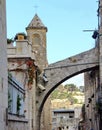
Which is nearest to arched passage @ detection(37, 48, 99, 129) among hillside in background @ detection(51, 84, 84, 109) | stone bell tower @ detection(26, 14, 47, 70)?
stone bell tower @ detection(26, 14, 47, 70)

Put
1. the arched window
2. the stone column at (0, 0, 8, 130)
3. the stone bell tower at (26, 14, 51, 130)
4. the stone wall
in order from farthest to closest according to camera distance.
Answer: the arched window < the stone bell tower at (26, 14, 51, 130) < the stone wall < the stone column at (0, 0, 8, 130)

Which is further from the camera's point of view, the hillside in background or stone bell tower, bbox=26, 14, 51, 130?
the hillside in background

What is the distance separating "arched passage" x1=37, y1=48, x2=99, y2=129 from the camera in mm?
38625

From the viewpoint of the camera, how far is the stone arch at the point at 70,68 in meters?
38.6

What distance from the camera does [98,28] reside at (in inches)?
1580

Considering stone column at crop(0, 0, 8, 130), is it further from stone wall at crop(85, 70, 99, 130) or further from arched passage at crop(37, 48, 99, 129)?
stone wall at crop(85, 70, 99, 130)

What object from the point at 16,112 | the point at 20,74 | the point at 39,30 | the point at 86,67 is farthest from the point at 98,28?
the point at 16,112

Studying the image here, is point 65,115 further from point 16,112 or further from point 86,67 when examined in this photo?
point 16,112

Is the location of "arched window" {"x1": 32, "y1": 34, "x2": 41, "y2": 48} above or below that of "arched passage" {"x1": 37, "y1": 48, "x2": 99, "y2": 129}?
above

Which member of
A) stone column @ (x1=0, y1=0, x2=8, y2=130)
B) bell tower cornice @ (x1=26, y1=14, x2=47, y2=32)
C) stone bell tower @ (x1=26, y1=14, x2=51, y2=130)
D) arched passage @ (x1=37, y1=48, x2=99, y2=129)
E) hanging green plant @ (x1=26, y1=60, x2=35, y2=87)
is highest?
bell tower cornice @ (x1=26, y1=14, x2=47, y2=32)

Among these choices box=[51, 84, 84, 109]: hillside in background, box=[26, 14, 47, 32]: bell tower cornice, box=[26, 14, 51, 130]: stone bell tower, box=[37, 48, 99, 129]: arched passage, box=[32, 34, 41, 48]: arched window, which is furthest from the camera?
box=[51, 84, 84, 109]: hillside in background

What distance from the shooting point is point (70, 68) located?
1537 inches

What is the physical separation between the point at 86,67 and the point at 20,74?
35.9 feet

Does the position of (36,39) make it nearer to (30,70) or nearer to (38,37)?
(38,37)
